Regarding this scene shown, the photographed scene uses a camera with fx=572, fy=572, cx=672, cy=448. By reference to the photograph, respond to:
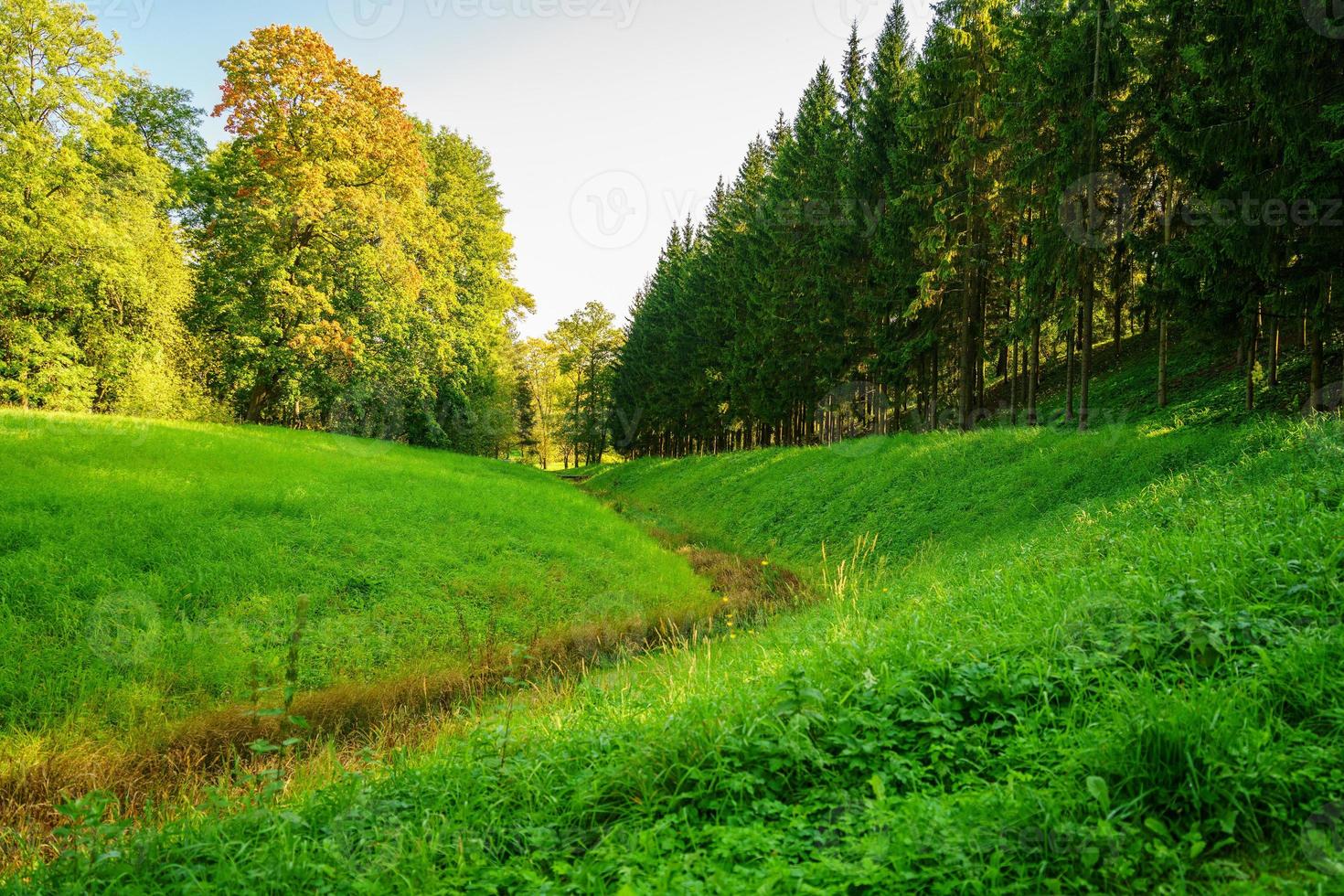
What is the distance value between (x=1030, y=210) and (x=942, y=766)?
20.3 meters

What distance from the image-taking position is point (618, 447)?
5712cm

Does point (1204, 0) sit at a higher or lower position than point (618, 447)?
higher

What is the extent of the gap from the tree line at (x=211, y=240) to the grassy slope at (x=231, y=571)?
8.87 m

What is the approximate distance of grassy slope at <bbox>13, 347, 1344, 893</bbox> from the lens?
228 centimetres

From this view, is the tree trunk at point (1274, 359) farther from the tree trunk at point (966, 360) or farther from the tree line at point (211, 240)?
the tree line at point (211, 240)

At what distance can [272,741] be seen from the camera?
5723 mm

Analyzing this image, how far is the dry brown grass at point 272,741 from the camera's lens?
4332 millimetres

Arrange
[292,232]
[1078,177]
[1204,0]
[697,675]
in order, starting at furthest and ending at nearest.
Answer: [292,232]
[1078,177]
[1204,0]
[697,675]

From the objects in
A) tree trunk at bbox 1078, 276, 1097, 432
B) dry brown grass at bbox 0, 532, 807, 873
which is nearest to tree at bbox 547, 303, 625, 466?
tree trunk at bbox 1078, 276, 1097, 432

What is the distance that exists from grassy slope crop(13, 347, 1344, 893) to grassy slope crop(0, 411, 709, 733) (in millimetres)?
3555

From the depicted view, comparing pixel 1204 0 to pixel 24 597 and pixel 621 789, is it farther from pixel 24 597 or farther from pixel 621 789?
pixel 24 597

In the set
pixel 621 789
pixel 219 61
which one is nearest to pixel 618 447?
pixel 219 61

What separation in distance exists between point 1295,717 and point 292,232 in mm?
28119

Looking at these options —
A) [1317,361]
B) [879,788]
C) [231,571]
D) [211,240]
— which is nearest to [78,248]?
[211,240]
